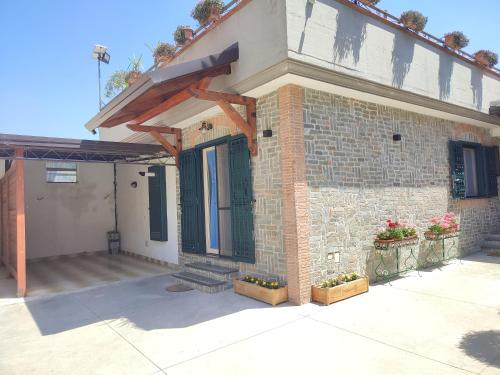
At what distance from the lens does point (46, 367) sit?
3814 millimetres

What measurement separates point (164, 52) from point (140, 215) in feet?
17.6

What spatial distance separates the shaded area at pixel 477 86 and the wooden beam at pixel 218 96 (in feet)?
21.9

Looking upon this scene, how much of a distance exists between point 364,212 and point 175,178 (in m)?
4.88

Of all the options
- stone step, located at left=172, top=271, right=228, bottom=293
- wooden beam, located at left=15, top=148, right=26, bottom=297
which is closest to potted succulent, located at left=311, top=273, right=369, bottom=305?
stone step, located at left=172, top=271, right=228, bottom=293

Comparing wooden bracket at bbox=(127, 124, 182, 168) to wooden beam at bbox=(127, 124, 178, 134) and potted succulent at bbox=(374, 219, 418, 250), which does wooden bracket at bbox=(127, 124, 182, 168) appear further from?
potted succulent at bbox=(374, 219, 418, 250)

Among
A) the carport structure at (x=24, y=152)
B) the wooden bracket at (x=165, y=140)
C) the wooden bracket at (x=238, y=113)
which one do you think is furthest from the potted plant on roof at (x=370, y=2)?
the carport structure at (x=24, y=152)

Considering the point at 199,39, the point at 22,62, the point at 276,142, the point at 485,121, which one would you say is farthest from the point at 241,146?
the point at 22,62

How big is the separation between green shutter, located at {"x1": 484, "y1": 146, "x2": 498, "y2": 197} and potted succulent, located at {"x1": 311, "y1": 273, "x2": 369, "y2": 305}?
6.53 m

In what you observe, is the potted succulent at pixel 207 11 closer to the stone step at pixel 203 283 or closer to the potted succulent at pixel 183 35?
the potted succulent at pixel 183 35

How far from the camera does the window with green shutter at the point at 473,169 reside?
9047 mm

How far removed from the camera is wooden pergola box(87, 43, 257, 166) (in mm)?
5027

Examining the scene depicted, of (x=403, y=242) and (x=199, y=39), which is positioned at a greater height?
(x=199, y=39)

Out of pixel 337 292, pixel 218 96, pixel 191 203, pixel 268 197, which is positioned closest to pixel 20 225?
pixel 191 203

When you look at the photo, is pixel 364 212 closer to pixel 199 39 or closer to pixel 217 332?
pixel 217 332
